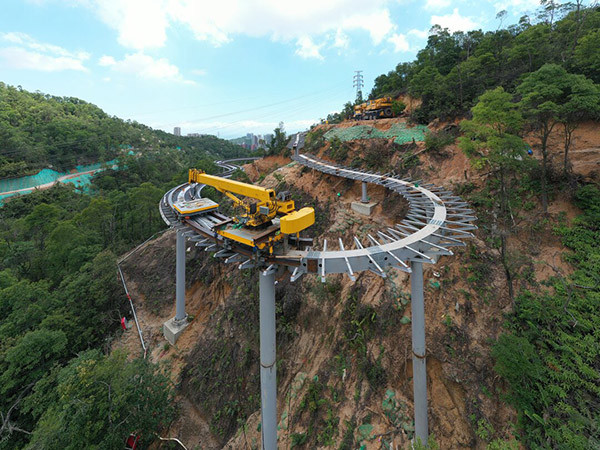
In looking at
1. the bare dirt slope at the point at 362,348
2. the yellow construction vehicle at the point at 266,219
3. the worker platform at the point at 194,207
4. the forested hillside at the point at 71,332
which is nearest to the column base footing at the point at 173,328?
the bare dirt slope at the point at 362,348

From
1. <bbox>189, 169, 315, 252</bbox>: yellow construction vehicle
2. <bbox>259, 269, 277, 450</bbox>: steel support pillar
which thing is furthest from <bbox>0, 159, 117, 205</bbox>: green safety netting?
<bbox>259, 269, 277, 450</bbox>: steel support pillar

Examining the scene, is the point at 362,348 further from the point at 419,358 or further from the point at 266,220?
the point at 266,220

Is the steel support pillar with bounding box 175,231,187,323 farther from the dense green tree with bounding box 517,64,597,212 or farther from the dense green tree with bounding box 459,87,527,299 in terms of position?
the dense green tree with bounding box 517,64,597,212

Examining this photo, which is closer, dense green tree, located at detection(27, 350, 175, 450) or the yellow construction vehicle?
the yellow construction vehicle

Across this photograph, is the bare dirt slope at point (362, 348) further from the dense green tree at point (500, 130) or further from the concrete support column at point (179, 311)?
the dense green tree at point (500, 130)

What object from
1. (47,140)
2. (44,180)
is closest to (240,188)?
(44,180)

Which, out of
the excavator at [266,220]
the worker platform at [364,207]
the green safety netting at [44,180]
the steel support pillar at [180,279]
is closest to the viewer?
the excavator at [266,220]
